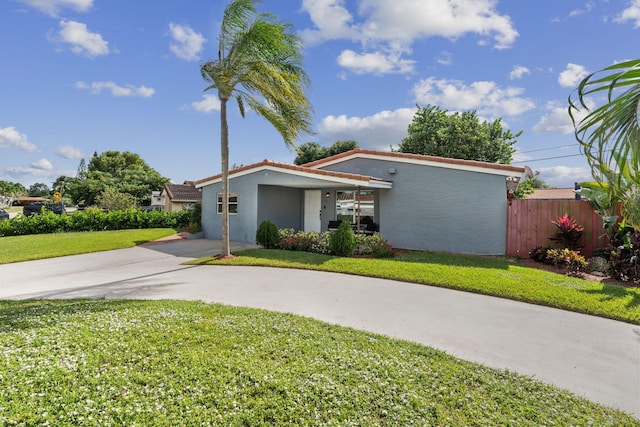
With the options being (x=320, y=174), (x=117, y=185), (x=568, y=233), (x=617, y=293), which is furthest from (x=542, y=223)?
(x=117, y=185)

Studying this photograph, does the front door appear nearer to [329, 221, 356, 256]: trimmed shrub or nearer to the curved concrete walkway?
[329, 221, 356, 256]: trimmed shrub

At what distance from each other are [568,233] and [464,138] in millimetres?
12798

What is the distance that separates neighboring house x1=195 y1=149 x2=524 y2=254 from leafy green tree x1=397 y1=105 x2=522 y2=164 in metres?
10.0

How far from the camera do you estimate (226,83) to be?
9938 mm

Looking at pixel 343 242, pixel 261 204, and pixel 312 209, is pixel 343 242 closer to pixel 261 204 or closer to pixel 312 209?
pixel 261 204

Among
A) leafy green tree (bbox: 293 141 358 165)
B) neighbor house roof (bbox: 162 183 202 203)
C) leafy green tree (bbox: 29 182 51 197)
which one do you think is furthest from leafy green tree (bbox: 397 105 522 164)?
leafy green tree (bbox: 29 182 51 197)

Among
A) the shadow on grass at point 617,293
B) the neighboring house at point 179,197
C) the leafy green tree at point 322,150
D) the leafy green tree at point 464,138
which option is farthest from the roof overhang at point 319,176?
the neighboring house at point 179,197

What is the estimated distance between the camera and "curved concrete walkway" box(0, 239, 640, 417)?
12.4 ft

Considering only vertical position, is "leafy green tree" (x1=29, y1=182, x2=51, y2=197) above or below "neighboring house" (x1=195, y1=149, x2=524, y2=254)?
above

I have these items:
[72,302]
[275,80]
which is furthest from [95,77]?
[72,302]

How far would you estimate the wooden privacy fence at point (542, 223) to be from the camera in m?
10.2

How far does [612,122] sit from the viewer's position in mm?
1656

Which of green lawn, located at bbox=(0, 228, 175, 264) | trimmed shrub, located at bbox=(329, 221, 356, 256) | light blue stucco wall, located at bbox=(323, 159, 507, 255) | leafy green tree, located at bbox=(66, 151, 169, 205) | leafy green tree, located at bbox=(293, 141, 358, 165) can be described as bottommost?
green lawn, located at bbox=(0, 228, 175, 264)

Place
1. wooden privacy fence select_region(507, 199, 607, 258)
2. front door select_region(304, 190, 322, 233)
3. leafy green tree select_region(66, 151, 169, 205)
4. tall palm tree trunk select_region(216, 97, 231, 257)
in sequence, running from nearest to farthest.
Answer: wooden privacy fence select_region(507, 199, 607, 258), tall palm tree trunk select_region(216, 97, 231, 257), front door select_region(304, 190, 322, 233), leafy green tree select_region(66, 151, 169, 205)
